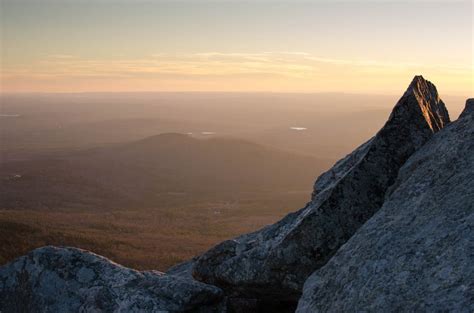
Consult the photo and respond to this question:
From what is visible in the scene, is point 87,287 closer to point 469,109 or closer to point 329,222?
point 329,222

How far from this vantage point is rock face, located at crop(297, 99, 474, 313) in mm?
6719

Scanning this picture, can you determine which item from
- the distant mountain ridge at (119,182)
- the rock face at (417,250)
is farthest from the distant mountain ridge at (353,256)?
the distant mountain ridge at (119,182)

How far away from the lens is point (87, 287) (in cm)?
1209

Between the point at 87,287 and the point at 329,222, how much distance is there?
19.9ft

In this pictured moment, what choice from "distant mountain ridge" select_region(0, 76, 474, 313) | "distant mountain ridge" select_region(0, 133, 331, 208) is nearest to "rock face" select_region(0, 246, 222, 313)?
"distant mountain ridge" select_region(0, 76, 474, 313)

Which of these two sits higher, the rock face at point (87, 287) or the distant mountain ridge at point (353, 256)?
the distant mountain ridge at point (353, 256)

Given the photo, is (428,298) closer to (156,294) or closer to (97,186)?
(156,294)

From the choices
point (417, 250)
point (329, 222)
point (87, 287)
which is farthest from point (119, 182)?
point (417, 250)

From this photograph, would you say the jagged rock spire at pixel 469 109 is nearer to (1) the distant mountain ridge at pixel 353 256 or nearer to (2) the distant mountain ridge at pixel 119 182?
(1) the distant mountain ridge at pixel 353 256

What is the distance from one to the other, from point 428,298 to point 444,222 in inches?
62.3

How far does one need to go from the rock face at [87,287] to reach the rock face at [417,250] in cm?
312

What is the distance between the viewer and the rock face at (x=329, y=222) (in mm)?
10344

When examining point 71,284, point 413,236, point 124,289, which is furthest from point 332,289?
point 71,284

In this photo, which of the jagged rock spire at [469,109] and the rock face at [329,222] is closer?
the rock face at [329,222]
